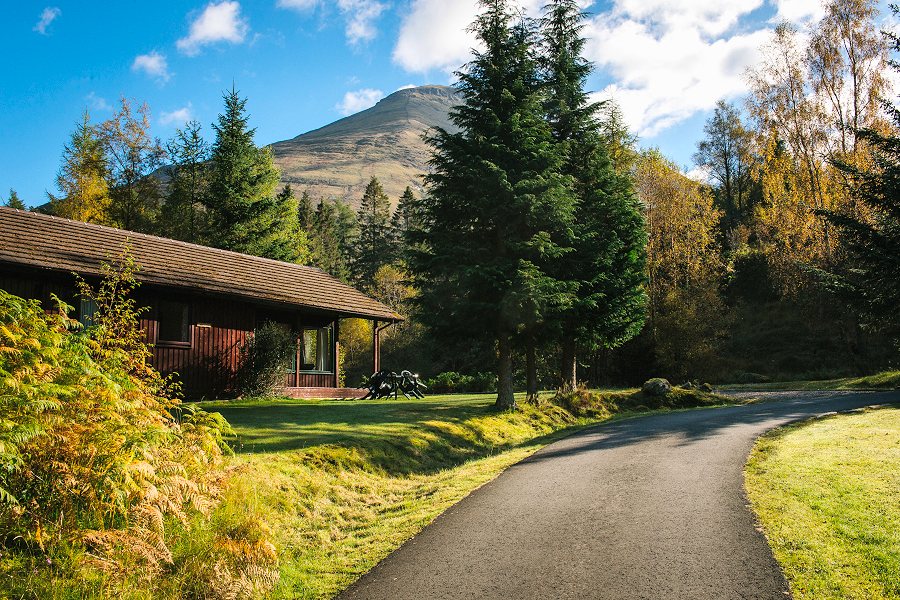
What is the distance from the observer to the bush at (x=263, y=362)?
64.3 feet

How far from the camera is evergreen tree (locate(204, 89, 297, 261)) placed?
112 feet

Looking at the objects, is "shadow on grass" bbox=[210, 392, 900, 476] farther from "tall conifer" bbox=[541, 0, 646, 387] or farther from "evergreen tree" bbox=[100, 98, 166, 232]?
"evergreen tree" bbox=[100, 98, 166, 232]

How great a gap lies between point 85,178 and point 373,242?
3875 cm

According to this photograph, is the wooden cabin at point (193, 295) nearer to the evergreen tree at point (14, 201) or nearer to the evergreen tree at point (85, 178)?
the evergreen tree at point (85, 178)

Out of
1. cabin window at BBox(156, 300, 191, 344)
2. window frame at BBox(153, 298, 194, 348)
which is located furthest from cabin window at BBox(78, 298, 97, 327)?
cabin window at BBox(156, 300, 191, 344)

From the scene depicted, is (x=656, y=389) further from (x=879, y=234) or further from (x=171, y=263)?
(x=171, y=263)

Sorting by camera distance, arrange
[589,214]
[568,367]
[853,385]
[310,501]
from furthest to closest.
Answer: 1. [853,385]
2. [568,367]
3. [589,214]
4. [310,501]

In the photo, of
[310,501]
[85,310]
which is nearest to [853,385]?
[310,501]

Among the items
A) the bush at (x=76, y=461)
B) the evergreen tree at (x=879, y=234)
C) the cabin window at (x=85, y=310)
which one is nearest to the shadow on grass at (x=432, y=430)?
the bush at (x=76, y=461)

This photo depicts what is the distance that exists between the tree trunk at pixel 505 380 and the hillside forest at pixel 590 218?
91 mm

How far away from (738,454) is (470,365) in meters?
31.8

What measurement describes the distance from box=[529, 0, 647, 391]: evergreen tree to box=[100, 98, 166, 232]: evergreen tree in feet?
82.8

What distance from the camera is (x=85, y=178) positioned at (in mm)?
35312

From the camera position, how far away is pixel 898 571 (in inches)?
215
